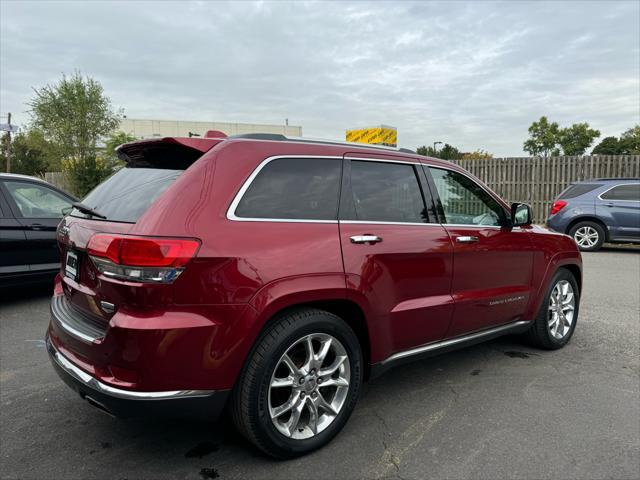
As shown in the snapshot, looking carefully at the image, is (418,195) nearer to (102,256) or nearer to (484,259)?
(484,259)

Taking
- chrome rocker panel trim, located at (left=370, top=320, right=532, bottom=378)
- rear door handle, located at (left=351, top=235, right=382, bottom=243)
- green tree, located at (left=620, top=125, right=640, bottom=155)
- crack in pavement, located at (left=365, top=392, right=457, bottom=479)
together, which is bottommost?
crack in pavement, located at (left=365, top=392, right=457, bottom=479)

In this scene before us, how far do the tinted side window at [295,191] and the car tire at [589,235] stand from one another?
10229mm

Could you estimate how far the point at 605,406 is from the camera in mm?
3318

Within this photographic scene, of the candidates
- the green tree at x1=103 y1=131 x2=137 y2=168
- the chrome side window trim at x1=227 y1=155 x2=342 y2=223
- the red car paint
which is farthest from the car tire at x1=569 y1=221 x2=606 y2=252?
the green tree at x1=103 y1=131 x2=137 y2=168

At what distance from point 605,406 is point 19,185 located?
656 cm

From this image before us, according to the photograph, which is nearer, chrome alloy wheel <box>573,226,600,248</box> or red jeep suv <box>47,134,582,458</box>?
red jeep suv <box>47,134,582,458</box>

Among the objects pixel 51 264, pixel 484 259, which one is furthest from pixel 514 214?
pixel 51 264

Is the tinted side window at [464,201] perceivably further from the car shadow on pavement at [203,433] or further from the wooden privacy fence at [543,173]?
the wooden privacy fence at [543,173]

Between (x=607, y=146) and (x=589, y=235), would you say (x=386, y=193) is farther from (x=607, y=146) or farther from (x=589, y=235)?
(x=607, y=146)

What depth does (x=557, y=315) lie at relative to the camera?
4.49 metres

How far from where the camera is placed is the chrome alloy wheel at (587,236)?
11.1 m

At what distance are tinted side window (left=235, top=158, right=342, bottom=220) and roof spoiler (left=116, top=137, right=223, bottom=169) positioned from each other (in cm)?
35

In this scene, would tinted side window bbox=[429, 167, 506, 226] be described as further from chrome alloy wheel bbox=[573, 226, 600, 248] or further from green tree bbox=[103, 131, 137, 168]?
green tree bbox=[103, 131, 137, 168]

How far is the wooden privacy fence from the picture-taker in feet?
50.1
